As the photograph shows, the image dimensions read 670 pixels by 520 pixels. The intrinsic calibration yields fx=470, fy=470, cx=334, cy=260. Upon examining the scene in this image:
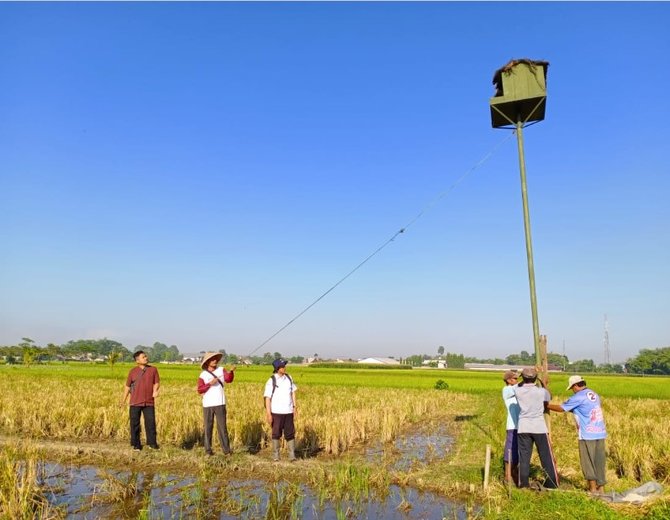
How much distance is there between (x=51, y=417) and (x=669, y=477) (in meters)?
13.1

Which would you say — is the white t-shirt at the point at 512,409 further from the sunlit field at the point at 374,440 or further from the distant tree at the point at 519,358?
the distant tree at the point at 519,358

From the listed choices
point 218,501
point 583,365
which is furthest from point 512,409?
point 583,365

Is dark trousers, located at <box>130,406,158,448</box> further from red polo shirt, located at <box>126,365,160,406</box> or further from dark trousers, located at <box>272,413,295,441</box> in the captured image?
dark trousers, located at <box>272,413,295,441</box>

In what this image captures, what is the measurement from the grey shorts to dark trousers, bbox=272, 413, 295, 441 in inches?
180

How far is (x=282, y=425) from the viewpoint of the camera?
27.3 ft

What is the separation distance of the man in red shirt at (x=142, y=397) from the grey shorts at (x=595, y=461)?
7.26 m

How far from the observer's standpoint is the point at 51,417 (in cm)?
1167

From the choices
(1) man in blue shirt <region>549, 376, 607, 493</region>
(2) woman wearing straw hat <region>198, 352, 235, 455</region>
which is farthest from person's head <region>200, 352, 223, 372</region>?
(1) man in blue shirt <region>549, 376, 607, 493</region>

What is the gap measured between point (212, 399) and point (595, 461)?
20.1 ft

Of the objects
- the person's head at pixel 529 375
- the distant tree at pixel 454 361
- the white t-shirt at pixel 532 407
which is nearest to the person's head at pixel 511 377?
the person's head at pixel 529 375

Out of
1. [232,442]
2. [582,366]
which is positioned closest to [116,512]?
[232,442]

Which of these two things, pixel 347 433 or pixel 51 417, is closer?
pixel 347 433

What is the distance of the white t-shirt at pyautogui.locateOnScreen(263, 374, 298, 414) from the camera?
8.23m

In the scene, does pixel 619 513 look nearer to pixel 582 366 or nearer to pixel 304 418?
pixel 304 418
